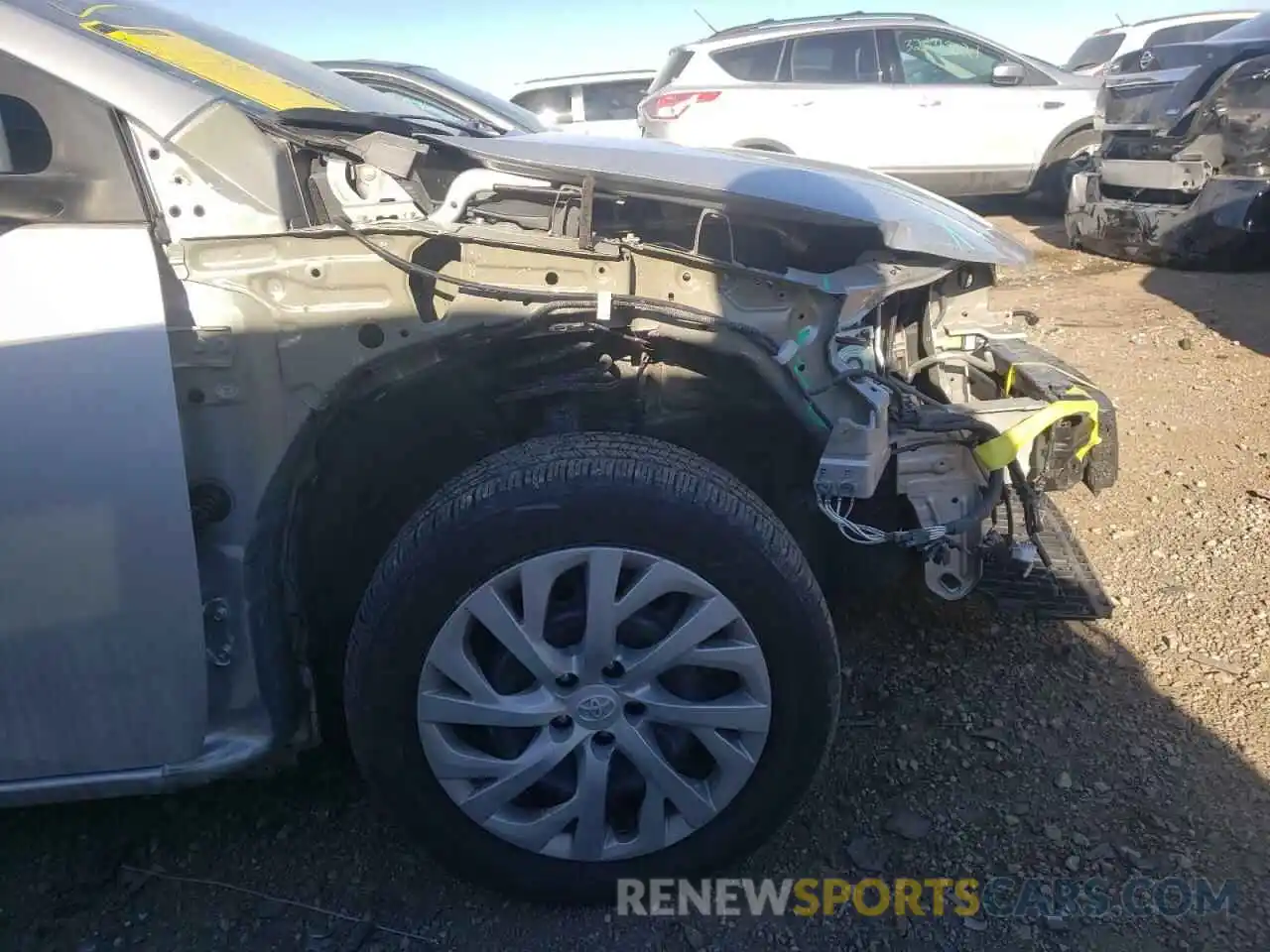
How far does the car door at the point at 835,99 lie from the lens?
29.0ft

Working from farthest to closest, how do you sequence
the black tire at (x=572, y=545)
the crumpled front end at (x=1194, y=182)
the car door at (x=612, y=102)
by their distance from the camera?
the car door at (x=612, y=102) < the crumpled front end at (x=1194, y=182) < the black tire at (x=572, y=545)

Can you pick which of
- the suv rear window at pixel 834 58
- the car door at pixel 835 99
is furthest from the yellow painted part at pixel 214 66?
the suv rear window at pixel 834 58

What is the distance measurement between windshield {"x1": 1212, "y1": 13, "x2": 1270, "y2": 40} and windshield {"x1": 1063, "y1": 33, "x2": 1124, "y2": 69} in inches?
254

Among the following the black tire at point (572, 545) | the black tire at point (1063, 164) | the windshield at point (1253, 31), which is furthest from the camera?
the black tire at point (1063, 164)

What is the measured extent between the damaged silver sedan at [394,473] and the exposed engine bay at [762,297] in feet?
0.03

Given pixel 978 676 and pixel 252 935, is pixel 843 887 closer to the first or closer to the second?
pixel 978 676

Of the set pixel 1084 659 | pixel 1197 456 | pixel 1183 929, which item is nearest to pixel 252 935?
pixel 1183 929

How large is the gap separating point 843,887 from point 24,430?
188 centimetres

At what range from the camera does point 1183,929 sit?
193 cm

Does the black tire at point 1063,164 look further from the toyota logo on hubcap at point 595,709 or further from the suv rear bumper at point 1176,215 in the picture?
the toyota logo on hubcap at point 595,709

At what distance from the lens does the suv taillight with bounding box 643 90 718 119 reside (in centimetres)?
883

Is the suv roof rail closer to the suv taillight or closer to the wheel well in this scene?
the suv taillight

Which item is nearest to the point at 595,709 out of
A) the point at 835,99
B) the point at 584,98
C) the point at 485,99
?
the point at 485,99

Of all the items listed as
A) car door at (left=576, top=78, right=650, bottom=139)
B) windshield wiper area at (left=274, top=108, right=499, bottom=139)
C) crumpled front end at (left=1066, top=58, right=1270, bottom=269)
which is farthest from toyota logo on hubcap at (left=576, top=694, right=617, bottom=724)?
car door at (left=576, top=78, right=650, bottom=139)
